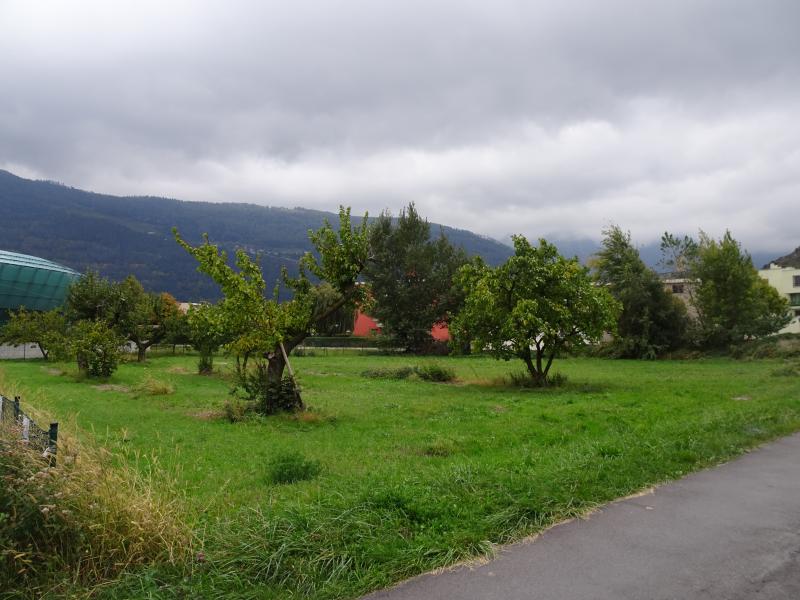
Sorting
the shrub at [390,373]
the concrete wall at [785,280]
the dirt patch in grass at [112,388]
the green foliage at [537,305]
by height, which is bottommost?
the dirt patch in grass at [112,388]

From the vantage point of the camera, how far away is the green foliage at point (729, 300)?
1663 inches

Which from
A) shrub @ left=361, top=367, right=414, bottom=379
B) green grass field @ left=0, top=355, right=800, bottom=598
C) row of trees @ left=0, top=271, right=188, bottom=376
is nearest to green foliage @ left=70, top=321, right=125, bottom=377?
green grass field @ left=0, top=355, right=800, bottom=598

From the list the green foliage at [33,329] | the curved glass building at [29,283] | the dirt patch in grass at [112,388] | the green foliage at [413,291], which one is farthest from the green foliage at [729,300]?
the curved glass building at [29,283]

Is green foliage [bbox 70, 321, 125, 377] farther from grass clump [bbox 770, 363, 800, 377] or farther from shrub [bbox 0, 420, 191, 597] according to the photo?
grass clump [bbox 770, 363, 800, 377]

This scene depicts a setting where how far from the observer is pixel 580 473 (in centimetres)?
729

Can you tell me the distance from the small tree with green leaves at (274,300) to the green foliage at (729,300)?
35.3 m

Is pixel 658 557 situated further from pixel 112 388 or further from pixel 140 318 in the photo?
pixel 140 318

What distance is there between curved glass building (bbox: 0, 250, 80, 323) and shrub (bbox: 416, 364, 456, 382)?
2201 inches

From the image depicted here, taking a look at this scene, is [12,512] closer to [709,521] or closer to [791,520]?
[709,521]

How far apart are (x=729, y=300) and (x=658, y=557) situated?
43957mm

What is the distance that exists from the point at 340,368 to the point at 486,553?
29.8m

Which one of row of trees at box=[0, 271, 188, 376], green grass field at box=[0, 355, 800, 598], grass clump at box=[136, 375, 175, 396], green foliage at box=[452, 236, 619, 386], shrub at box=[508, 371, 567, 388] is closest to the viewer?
green grass field at box=[0, 355, 800, 598]

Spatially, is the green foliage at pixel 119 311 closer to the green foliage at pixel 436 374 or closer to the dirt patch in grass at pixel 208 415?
the green foliage at pixel 436 374

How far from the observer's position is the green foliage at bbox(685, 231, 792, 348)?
42.2 m
